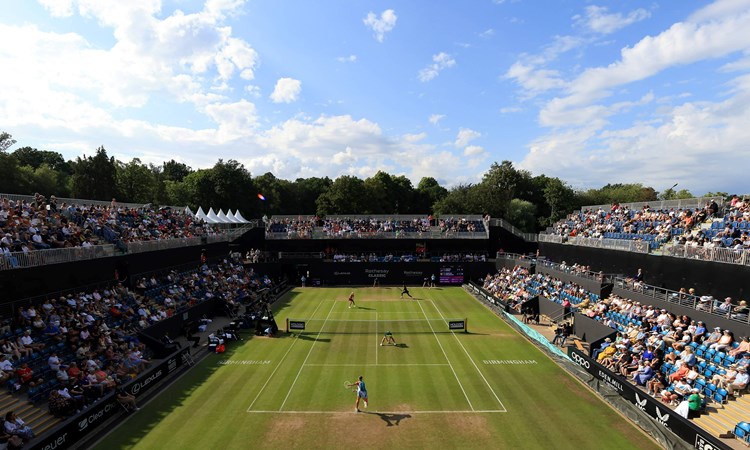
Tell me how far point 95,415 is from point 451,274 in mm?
38721

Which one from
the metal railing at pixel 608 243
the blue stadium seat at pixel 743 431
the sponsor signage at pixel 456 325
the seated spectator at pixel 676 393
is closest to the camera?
the blue stadium seat at pixel 743 431

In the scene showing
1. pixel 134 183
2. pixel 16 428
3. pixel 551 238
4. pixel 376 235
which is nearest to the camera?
pixel 16 428

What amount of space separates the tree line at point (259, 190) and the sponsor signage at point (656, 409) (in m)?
57.1

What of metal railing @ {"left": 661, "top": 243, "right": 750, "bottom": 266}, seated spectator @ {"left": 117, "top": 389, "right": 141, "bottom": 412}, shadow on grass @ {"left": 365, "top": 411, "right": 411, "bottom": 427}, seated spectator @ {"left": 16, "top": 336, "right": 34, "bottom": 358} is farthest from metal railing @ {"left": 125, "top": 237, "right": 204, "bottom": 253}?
metal railing @ {"left": 661, "top": 243, "right": 750, "bottom": 266}

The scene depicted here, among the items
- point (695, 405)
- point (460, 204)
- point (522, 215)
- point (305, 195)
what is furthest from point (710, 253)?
point (305, 195)

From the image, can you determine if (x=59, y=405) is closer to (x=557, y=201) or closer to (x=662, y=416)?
(x=662, y=416)

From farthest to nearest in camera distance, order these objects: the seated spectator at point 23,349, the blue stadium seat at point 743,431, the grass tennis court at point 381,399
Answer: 1. the seated spectator at point 23,349
2. the grass tennis court at point 381,399
3. the blue stadium seat at point 743,431

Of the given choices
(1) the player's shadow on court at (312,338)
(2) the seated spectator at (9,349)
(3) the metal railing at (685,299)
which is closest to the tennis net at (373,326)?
(1) the player's shadow on court at (312,338)

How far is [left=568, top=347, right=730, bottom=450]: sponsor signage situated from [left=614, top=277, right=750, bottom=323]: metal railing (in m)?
5.90

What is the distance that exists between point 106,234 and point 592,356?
31.1m

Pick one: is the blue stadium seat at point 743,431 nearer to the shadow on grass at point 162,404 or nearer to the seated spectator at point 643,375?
the seated spectator at point 643,375

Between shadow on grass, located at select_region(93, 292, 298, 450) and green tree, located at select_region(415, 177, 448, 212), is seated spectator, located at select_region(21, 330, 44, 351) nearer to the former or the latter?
shadow on grass, located at select_region(93, 292, 298, 450)

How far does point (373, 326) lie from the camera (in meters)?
30.6

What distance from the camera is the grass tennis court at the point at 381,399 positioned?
15.2 metres
